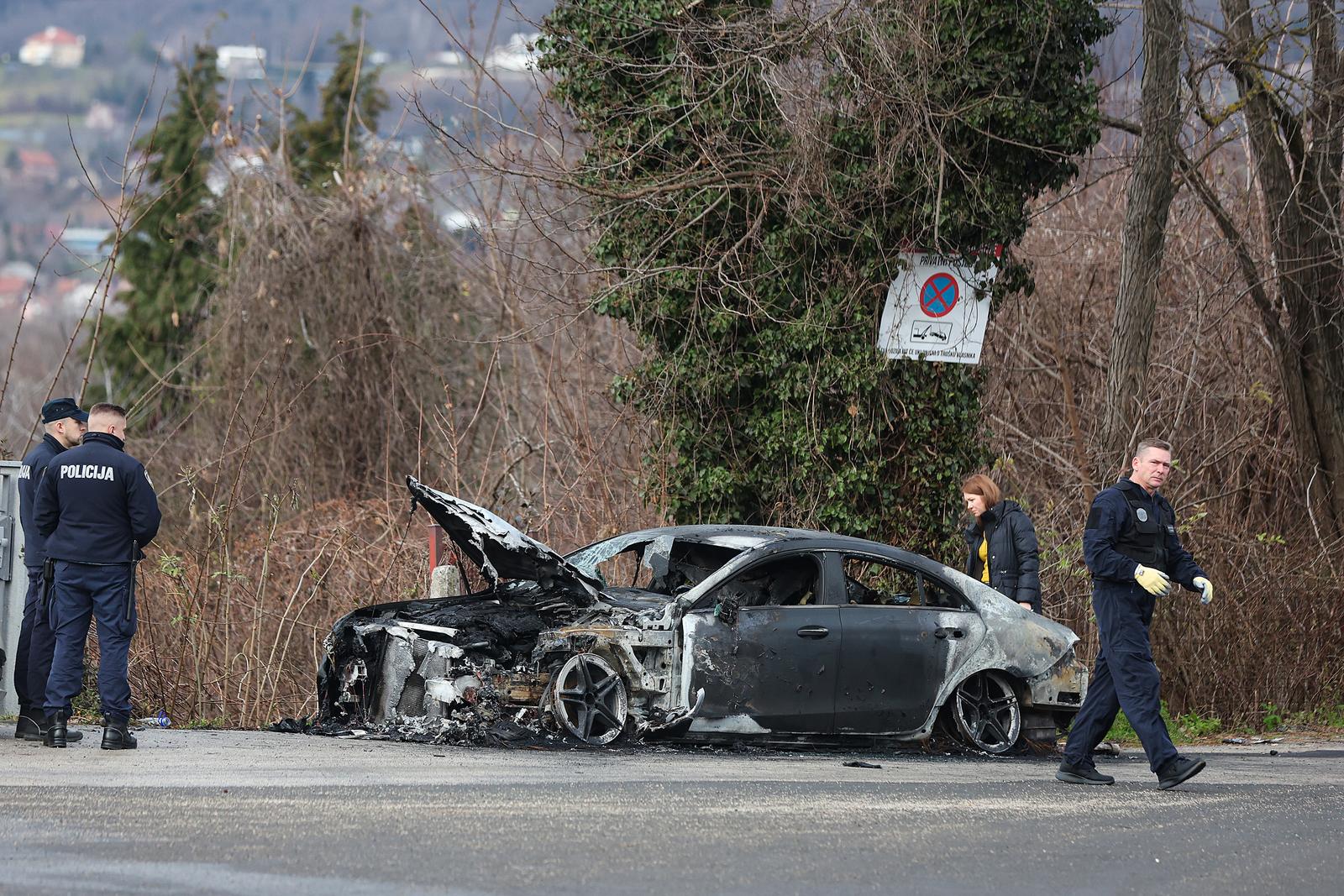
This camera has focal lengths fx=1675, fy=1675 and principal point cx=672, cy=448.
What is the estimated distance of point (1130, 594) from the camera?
996cm

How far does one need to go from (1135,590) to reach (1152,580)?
1.19 feet

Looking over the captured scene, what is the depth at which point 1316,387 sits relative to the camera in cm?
2098

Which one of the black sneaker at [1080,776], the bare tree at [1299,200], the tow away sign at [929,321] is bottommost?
the black sneaker at [1080,776]

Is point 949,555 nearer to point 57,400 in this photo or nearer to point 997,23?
point 997,23

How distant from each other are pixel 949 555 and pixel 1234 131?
5885 millimetres

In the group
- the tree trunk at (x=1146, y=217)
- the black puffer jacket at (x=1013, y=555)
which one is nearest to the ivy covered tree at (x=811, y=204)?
the tree trunk at (x=1146, y=217)

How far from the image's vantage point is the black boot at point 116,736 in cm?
1024

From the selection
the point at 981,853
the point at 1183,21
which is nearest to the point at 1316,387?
the point at 1183,21

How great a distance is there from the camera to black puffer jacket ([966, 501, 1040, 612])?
12.8m

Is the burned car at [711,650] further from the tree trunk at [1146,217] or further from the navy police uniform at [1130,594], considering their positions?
the tree trunk at [1146,217]

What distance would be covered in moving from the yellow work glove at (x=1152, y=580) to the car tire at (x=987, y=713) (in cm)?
242

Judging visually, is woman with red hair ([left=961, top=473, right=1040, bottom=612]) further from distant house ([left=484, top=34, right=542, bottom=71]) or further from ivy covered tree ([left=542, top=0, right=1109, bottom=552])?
distant house ([left=484, top=34, right=542, bottom=71])

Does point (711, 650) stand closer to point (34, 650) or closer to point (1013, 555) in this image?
point (1013, 555)

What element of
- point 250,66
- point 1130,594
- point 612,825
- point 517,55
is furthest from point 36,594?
point 250,66
